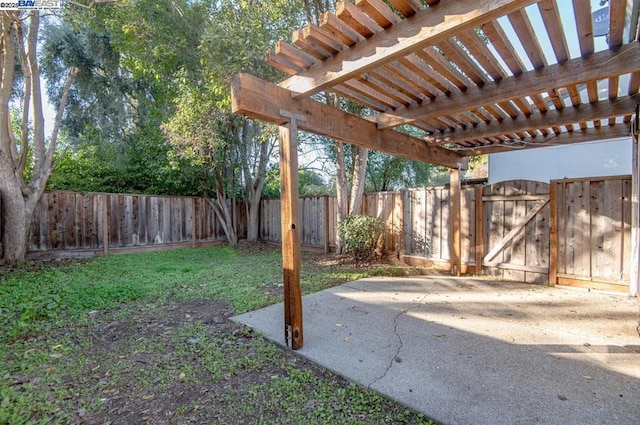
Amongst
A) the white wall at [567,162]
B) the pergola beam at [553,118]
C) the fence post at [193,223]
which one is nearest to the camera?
the pergola beam at [553,118]

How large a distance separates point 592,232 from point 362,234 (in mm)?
3311

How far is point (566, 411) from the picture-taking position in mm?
1699

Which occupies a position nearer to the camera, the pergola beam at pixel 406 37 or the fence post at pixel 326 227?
the pergola beam at pixel 406 37

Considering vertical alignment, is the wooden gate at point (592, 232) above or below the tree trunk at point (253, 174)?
below

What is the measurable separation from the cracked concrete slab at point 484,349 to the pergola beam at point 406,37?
2.11 metres

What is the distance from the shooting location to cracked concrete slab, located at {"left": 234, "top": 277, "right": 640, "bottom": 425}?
1.76m

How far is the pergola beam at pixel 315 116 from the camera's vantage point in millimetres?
2193

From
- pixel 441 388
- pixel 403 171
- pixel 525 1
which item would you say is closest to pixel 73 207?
pixel 441 388

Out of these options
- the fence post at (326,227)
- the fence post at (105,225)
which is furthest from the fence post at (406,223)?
the fence post at (105,225)

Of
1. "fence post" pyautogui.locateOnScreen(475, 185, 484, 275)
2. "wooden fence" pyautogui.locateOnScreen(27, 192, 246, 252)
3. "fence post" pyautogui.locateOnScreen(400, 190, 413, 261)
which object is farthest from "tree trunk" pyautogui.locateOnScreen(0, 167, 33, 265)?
A: "fence post" pyautogui.locateOnScreen(475, 185, 484, 275)

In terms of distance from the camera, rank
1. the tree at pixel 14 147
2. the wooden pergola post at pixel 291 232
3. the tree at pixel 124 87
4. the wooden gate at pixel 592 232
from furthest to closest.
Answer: the tree at pixel 124 87 → the tree at pixel 14 147 → the wooden gate at pixel 592 232 → the wooden pergola post at pixel 291 232

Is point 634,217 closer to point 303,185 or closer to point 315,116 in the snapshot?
point 315,116

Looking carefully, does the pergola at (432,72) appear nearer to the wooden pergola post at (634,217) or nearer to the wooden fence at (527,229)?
the wooden pergola post at (634,217)

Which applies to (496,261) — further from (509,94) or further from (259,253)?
(259,253)
